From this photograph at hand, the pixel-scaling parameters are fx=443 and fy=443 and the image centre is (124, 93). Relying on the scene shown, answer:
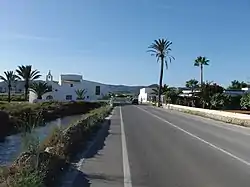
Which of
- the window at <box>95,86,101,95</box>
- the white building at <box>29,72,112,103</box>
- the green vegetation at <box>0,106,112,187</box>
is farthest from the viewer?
the window at <box>95,86,101,95</box>

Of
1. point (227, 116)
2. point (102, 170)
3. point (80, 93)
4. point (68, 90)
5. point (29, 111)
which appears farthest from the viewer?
point (68, 90)

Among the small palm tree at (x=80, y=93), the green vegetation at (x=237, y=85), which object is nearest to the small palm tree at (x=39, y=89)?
the small palm tree at (x=80, y=93)

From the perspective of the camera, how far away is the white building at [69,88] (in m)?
99.3

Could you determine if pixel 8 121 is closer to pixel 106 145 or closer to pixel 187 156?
pixel 106 145

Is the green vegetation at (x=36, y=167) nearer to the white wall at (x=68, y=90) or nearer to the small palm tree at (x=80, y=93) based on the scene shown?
the white wall at (x=68, y=90)

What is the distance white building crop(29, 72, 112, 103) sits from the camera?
99.3m

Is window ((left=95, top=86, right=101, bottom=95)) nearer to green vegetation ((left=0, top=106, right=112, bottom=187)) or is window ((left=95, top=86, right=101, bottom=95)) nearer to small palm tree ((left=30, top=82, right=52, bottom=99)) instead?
small palm tree ((left=30, top=82, right=52, bottom=99))

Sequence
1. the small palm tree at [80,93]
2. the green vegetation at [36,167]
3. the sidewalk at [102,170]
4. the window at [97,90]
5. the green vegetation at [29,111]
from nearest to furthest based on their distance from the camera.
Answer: the green vegetation at [36,167] → the sidewalk at [102,170] → the green vegetation at [29,111] → the small palm tree at [80,93] → the window at [97,90]

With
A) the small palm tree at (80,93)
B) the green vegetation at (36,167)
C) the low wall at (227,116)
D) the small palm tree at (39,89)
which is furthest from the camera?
the small palm tree at (80,93)

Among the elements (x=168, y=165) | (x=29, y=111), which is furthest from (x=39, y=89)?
(x=168, y=165)

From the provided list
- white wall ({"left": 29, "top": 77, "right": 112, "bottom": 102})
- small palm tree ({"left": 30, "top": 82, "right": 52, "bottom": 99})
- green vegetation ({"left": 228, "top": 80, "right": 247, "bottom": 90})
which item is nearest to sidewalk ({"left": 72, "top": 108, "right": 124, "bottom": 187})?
small palm tree ({"left": 30, "top": 82, "right": 52, "bottom": 99})

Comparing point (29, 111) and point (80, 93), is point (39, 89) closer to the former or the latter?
point (80, 93)

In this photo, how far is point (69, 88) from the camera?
105 meters

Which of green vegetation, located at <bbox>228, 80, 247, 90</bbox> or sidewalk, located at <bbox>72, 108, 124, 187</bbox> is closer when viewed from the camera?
sidewalk, located at <bbox>72, 108, 124, 187</bbox>
